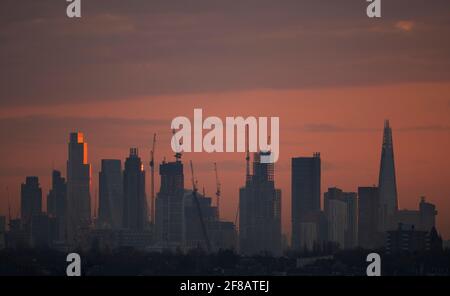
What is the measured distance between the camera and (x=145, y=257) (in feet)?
478

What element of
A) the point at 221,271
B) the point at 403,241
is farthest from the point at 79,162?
the point at 221,271

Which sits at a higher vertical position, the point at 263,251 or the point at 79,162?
the point at 79,162

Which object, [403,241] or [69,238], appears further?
[69,238]
